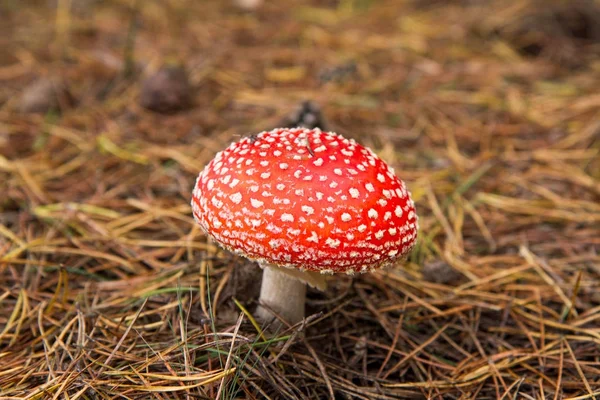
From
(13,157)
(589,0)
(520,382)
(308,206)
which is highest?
(589,0)

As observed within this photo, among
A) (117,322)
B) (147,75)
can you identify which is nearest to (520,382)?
(117,322)

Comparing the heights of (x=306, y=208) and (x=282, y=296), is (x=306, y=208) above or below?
above

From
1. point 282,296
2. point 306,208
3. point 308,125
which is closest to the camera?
point 306,208

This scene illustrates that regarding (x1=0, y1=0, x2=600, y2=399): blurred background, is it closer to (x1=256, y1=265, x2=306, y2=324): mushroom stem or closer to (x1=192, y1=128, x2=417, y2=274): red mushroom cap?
(x1=256, y1=265, x2=306, y2=324): mushroom stem

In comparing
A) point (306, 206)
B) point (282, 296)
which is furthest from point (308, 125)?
point (306, 206)

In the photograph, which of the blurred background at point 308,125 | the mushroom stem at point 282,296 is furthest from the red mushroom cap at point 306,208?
the mushroom stem at point 282,296

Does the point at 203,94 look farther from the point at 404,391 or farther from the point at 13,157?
the point at 404,391

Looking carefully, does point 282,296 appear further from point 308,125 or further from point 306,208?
point 308,125
